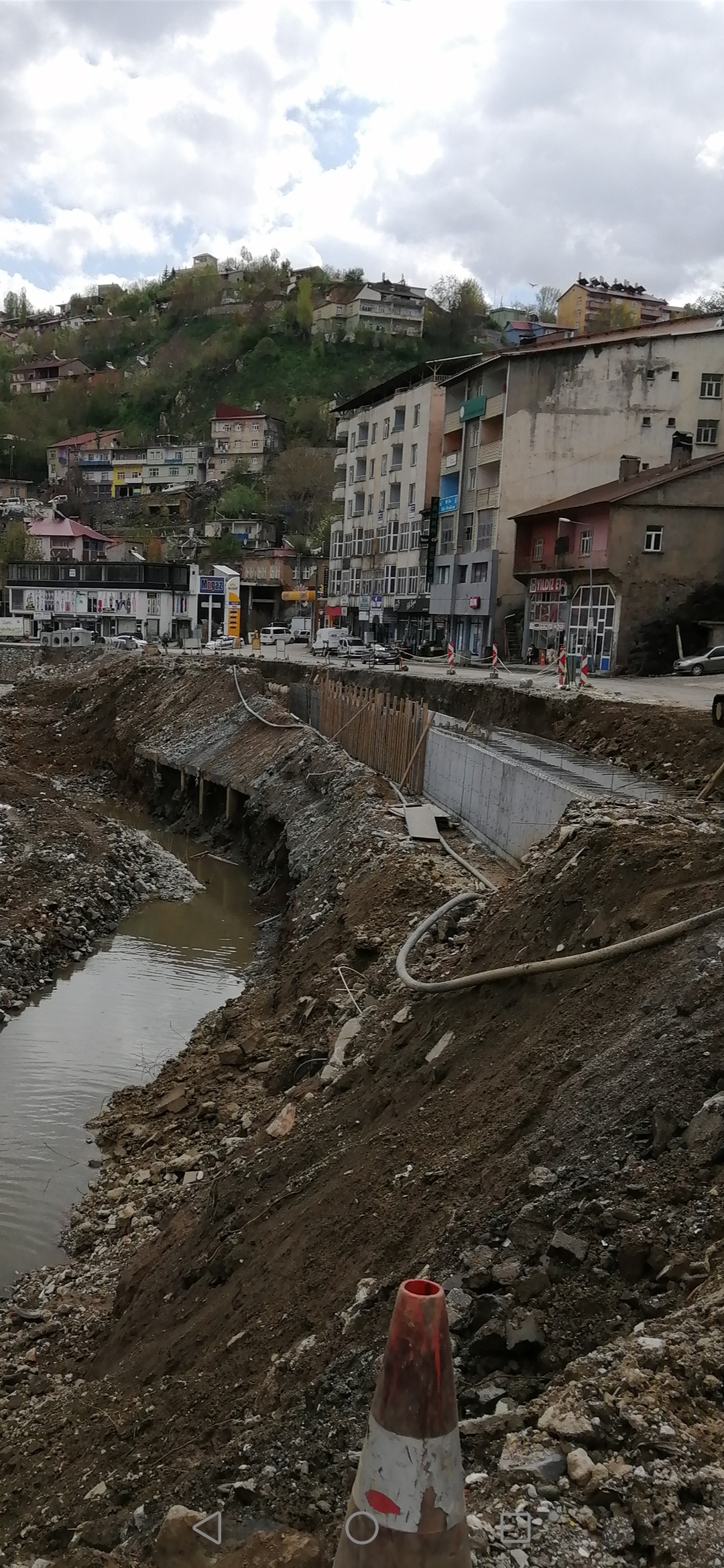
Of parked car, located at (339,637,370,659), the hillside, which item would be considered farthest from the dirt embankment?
the hillside

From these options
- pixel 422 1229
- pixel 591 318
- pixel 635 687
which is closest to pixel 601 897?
pixel 422 1229

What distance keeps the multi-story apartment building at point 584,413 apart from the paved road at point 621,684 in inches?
401

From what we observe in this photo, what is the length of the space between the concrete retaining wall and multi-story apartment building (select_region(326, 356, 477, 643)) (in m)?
43.1

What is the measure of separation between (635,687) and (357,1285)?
85.3 ft

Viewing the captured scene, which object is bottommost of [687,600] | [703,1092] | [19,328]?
[703,1092]

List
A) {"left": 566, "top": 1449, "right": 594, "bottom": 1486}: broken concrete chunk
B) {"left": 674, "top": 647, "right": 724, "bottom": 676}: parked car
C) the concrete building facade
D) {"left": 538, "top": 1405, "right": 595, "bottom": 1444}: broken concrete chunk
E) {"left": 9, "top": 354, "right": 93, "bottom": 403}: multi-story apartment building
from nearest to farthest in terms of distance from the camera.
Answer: {"left": 566, "top": 1449, "right": 594, "bottom": 1486}: broken concrete chunk → {"left": 538, "top": 1405, "right": 595, "bottom": 1444}: broken concrete chunk → {"left": 674, "top": 647, "right": 724, "bottom": 676}: parked car → the concrete building facade → {"left": 9, "top": 354, "right": 93, "bottom": 403}: multi-story apartment building

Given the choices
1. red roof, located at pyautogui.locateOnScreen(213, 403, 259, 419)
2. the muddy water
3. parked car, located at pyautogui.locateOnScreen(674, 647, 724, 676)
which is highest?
red roof, located at pyautogui.locateOnScreen(213, 403, 259, 419)

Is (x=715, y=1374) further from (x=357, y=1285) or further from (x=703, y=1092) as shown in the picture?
(x=357, y=1285)

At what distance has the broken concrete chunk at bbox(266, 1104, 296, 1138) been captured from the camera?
402 inches

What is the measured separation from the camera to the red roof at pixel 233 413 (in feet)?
406

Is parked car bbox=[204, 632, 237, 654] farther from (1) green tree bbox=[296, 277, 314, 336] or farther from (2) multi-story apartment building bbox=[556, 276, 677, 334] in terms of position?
(1) green tree bbox=[296, 277, 314, 336]

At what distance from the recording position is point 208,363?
148 m

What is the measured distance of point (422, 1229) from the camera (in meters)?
6.51

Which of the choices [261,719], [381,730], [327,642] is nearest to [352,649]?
[327,642]
